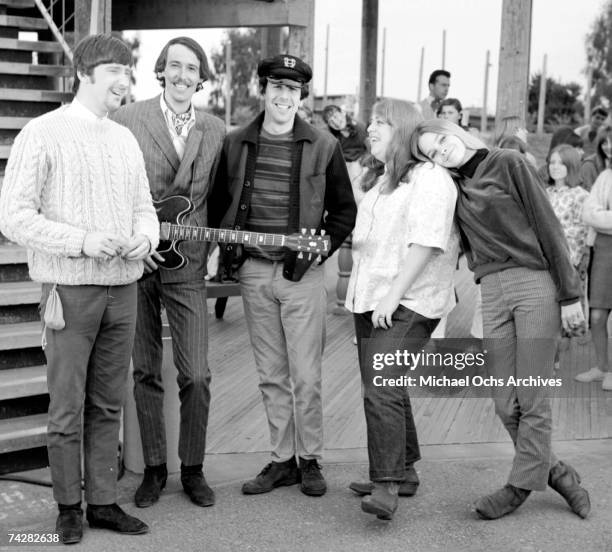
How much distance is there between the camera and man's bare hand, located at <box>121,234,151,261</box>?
398 centimetres

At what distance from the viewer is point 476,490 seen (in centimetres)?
480

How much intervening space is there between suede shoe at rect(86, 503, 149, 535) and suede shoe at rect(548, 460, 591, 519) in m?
1.87

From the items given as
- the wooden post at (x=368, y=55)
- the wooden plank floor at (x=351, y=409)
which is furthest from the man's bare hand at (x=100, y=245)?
the wooden post at (x=368, y=55)

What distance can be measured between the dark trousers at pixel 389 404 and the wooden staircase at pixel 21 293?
1.80 meters

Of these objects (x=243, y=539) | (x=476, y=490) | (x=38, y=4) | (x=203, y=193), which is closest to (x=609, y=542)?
(x=476, y=490)

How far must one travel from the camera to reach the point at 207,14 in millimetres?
11117

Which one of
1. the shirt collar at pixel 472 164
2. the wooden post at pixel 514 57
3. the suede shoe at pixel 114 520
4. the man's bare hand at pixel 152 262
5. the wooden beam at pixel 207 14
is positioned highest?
the wooden beam at pixel 207 14

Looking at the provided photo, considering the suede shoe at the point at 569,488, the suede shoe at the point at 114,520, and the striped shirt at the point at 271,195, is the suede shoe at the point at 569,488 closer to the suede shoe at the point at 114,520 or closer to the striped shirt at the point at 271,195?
the striped shirt at the point at 271,195

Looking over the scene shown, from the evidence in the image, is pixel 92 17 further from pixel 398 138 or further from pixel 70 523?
pixel 70 523

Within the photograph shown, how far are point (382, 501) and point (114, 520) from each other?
3.83ft

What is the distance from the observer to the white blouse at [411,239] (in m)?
4.27

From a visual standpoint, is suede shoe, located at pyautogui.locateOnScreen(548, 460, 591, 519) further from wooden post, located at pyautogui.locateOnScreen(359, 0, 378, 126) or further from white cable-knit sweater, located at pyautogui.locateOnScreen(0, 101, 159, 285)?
wooden post, located at pyautogui.locateOnScreen(359, 0, 378, 126)

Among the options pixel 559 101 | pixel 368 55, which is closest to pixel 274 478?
pixel 368 55

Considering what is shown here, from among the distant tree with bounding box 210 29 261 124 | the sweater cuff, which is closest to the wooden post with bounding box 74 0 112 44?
the sweater cuff
